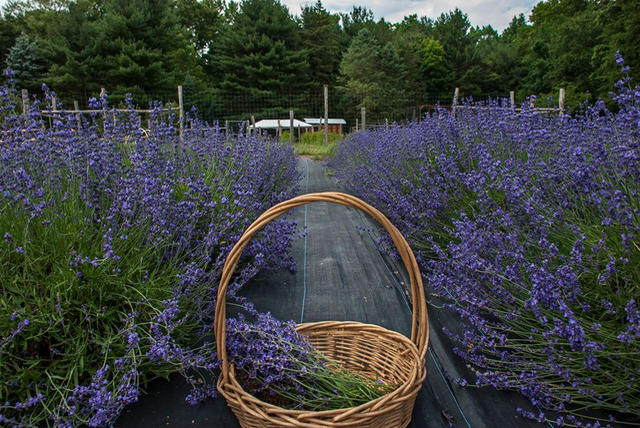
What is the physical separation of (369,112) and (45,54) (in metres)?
17.6

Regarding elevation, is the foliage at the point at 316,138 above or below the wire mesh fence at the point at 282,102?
below

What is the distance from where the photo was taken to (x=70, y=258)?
60.9 inches

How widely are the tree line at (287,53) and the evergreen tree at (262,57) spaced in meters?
0.08

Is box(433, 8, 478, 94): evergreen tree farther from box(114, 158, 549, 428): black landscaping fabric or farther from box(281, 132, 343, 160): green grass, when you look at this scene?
box(114, 158, 549, 428): black landscaping fabric

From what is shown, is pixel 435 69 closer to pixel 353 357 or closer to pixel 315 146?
pixel 315 146

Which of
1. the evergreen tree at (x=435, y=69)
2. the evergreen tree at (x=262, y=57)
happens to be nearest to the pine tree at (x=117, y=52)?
the evergreen tree at (x=262, y=57)

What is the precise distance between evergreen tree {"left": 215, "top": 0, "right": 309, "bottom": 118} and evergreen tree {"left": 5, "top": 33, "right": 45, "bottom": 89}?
9.76 m

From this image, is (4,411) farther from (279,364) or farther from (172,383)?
(279,364)

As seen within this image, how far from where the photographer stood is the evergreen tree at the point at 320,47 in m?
33.4

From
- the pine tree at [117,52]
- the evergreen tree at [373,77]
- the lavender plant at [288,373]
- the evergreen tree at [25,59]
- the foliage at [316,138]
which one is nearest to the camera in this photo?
the lavender plant at [288,373]

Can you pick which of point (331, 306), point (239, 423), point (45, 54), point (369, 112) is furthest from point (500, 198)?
point (45, 54)

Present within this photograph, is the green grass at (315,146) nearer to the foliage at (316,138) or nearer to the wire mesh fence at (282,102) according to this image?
the foliage at (316,138)

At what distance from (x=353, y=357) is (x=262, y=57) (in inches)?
1062

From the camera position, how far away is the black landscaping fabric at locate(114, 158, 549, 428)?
5.34 feet
